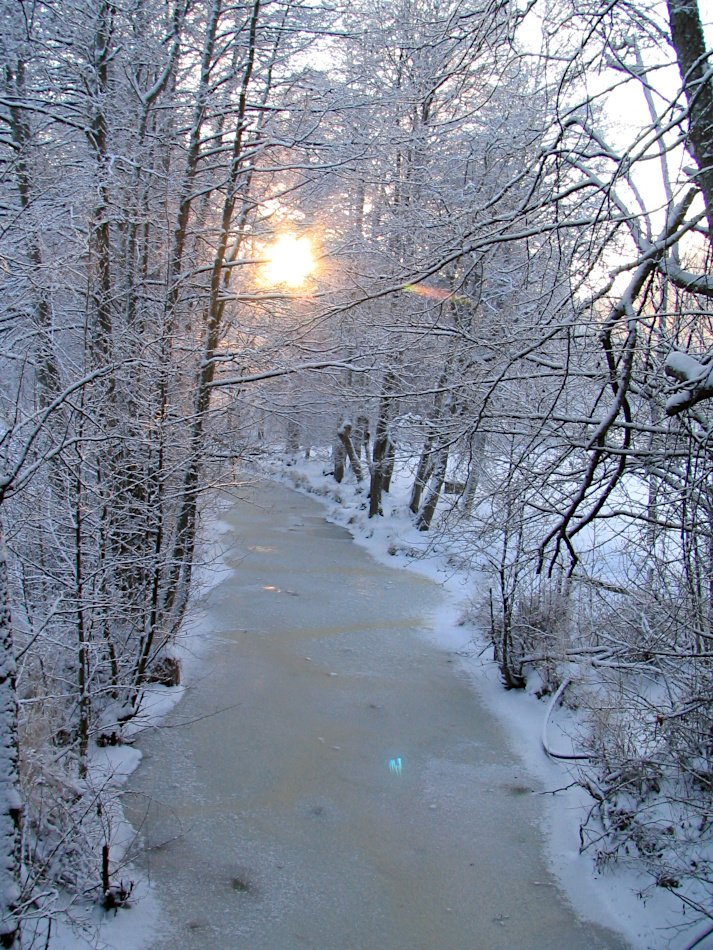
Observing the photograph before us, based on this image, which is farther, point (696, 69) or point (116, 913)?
point (116, 913)

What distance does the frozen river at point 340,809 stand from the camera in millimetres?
4590

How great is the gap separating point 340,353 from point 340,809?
8.06 metres

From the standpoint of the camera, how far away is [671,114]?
337 centimetres

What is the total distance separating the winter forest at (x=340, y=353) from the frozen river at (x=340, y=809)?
699mm

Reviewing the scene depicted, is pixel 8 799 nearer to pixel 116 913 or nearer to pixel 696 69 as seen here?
pixel 116 913

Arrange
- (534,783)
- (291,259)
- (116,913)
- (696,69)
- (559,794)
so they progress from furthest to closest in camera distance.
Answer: (291,259), (534,783), (559,794), (116,913), (696,69)

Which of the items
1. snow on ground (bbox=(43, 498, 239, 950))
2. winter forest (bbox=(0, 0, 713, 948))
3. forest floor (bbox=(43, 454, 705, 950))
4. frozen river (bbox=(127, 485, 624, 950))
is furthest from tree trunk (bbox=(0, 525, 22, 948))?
frozen river (bbox=(127, 485, 624, 950))

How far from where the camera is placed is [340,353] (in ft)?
39.8

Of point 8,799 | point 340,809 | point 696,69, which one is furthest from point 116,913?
point 696,69

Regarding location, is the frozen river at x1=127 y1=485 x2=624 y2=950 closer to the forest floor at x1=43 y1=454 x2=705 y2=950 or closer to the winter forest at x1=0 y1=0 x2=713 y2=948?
the forest floor at x1=43 y1=454 x2=705 y2=950

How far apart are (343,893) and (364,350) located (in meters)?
8.42

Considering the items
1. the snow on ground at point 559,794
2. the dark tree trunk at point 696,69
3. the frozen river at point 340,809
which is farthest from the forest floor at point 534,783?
the dark tree trunk at point 696,69

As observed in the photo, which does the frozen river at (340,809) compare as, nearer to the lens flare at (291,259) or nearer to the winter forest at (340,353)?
the winter forest at (340,353)

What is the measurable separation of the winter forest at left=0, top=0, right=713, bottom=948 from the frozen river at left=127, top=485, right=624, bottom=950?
70 centimetres
